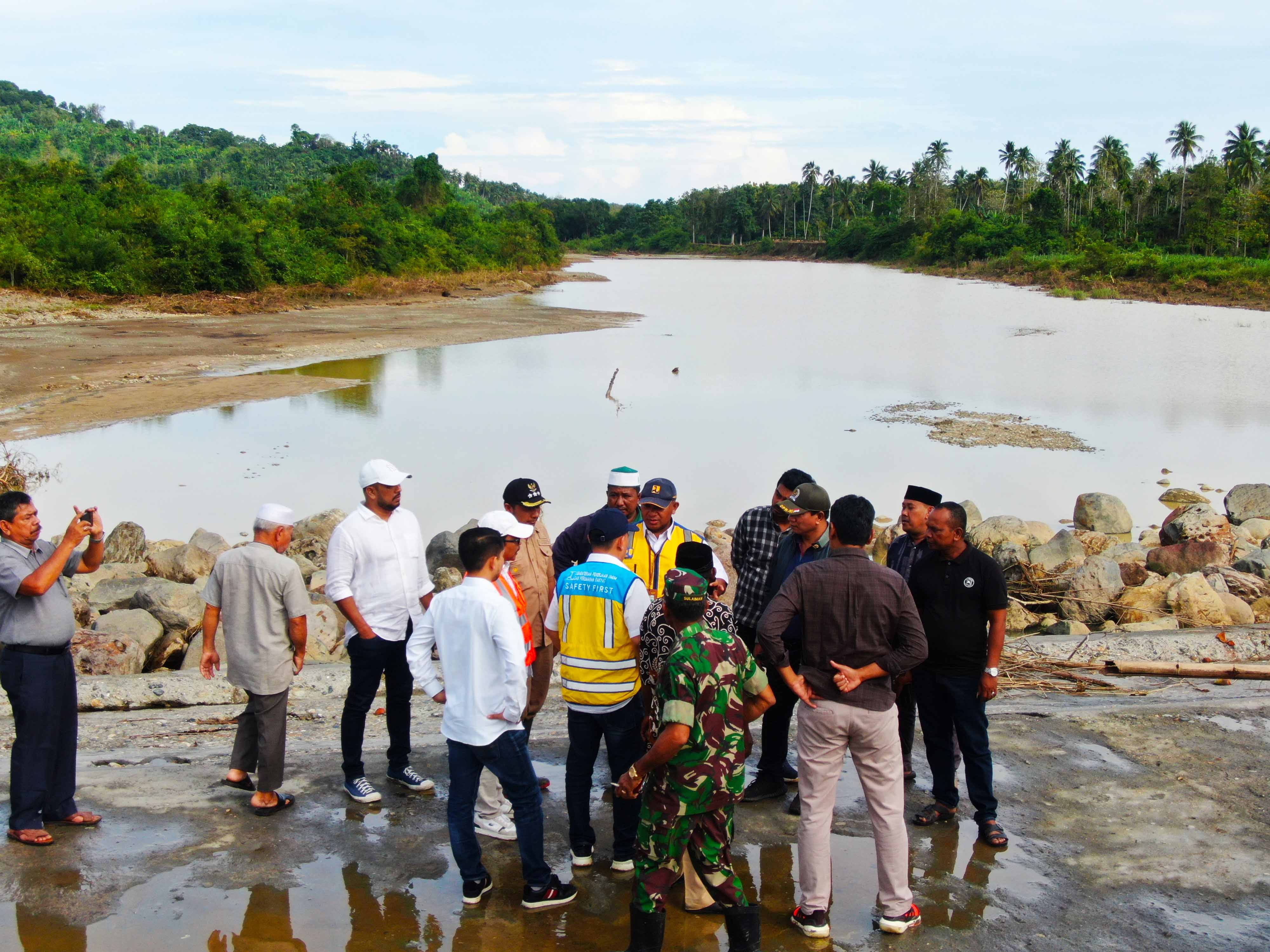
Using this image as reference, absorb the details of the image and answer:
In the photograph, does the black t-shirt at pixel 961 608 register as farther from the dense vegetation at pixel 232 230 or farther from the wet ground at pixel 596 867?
the dense vegetation at pixel 232 230

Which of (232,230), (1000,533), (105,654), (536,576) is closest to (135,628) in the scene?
(105,654)

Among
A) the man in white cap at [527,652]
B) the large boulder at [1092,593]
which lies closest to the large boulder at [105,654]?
the man in white cap at [527,652]

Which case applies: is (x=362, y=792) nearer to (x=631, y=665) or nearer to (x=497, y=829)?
(x=497, y=829)

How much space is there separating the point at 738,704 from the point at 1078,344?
41.3 metres

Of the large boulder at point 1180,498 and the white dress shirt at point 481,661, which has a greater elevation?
the white dress shirt at point 481,661

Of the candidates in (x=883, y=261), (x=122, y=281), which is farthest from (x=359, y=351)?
(x=883, y=261)

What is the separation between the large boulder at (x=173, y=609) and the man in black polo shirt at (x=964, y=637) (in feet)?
22.8

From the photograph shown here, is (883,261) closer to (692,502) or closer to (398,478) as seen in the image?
(692,502)

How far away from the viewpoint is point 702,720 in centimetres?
375

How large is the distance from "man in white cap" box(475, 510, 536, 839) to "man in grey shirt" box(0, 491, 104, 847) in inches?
73.3

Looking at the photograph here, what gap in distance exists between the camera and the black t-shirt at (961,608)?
15.9 feet

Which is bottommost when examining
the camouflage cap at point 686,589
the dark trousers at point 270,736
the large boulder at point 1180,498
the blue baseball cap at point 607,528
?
the large boulder at point 1180,498

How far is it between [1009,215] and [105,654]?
103638 mm

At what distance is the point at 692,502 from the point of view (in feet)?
54.4
